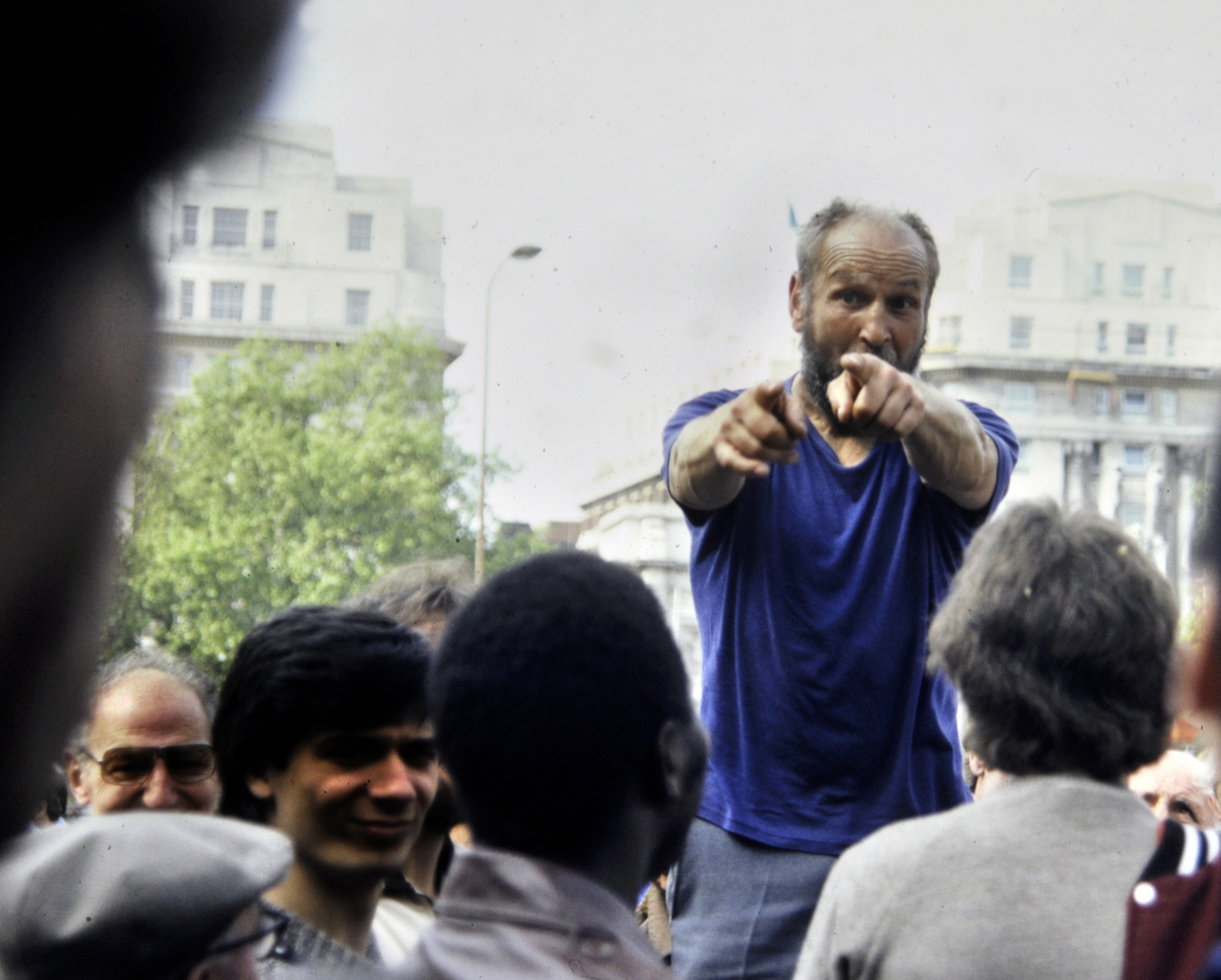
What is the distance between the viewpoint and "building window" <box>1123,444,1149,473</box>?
2383mm

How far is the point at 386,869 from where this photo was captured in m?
1.80

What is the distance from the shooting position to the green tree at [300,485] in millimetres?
5750

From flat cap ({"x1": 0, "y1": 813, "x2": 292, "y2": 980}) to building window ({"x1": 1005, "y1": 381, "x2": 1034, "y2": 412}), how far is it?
9.46 feet

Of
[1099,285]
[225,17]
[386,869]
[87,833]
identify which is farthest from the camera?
[1099,285]

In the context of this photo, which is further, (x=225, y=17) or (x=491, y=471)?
(x=491, y=471)

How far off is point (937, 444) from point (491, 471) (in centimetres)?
105

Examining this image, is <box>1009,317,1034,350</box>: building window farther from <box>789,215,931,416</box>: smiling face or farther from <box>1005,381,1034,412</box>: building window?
<box>789,215,931,416</box>: smiling face

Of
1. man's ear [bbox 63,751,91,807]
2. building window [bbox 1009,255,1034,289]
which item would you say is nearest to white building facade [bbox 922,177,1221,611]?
building window [bbox 1009,255,1034,289]

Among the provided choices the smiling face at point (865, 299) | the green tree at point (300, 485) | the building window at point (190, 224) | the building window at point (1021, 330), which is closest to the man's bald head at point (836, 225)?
the smiling face at point (865, 299)

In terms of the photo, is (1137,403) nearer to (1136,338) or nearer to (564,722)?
(1136,338)

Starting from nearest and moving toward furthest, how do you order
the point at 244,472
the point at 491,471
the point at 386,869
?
the point at 386,869, the point at 491,471, the point at 244,472

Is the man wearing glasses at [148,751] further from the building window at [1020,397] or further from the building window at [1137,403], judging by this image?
the building window at [1020,397]

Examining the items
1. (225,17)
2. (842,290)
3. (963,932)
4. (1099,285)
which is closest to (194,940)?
(225,17)

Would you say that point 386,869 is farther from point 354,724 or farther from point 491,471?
point 491,471
